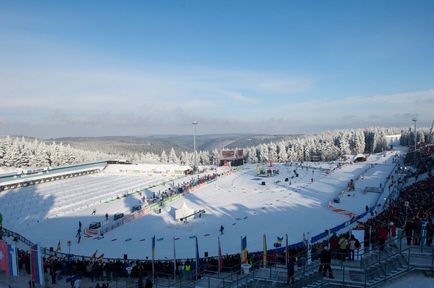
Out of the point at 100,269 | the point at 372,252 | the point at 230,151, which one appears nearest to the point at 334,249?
the point at 372,252

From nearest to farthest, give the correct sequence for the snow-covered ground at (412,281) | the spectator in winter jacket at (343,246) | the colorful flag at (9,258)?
the snow-covered ground at (412,281)
the spectator in winter jacket at (343,246)
the colorful flag at (9,258)

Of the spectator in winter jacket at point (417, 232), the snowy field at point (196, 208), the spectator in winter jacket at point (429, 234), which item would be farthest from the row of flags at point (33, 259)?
the snowy field at point (196, 208)

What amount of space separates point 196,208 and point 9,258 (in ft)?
68.5

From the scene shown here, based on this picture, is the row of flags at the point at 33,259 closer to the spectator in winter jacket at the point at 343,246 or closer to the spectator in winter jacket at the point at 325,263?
the spectator in winter jacket at the point at 343,246

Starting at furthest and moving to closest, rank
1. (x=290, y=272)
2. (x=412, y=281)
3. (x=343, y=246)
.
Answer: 1. (x=343, y=246)
2. (x=290, y=272)
3. (x=412, y=281)

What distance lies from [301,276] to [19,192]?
45.6 meters

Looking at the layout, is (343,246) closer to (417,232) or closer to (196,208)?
(417,232)

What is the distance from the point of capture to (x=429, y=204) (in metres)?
19.7

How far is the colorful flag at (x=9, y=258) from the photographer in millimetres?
14023

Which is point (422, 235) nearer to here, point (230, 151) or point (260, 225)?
point (260, 225)

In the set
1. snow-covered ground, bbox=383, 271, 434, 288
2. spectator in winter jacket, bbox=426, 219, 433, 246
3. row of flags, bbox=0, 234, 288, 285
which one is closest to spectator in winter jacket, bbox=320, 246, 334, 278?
snow-covered ground, bbox=383, 271, 434, 288

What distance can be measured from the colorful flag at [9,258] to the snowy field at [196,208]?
289 inches

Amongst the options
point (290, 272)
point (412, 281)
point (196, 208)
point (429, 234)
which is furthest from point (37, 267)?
point (196, 208)

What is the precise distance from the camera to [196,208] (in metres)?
34.0
